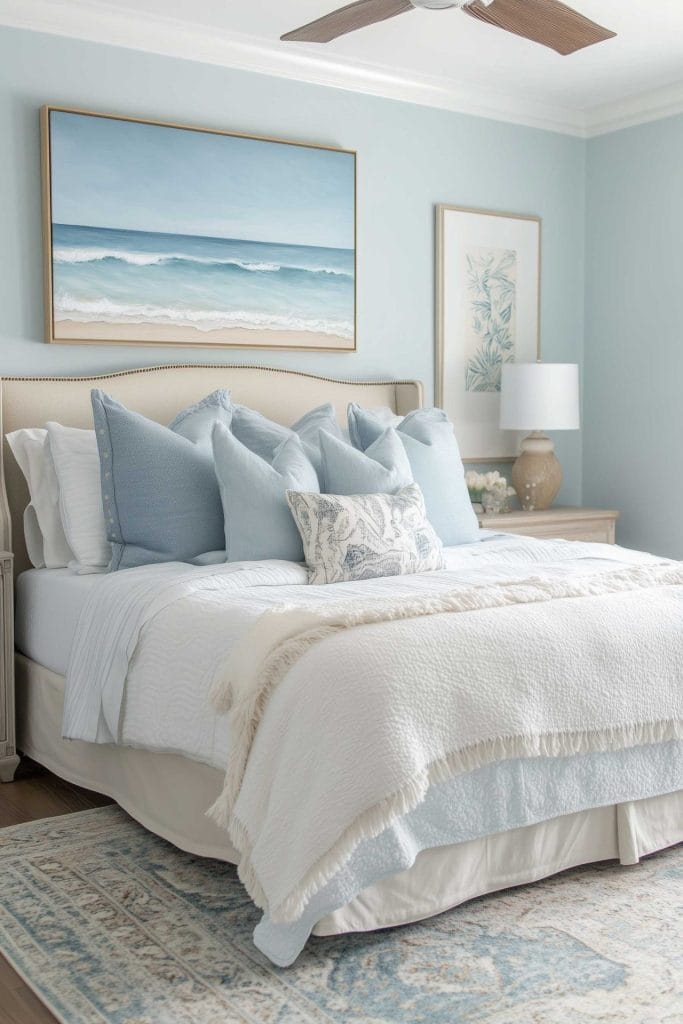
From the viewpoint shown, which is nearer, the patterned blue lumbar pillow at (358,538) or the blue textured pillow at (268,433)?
the patterned blue lumbar pillow at (358,538)

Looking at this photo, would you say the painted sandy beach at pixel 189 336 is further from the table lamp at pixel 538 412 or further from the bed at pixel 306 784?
the table lamp at pixel 538 412

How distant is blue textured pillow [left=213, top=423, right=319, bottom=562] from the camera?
10.7 ft

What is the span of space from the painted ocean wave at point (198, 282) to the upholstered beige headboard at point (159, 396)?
196 millimetres

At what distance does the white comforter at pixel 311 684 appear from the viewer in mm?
2143

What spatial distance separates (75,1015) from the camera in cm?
206

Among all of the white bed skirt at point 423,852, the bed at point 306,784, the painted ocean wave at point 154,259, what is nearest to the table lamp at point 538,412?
the painted ocean wave at point 154,259

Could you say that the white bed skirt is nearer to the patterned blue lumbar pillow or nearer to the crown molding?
the patterned blue lumbar pillow

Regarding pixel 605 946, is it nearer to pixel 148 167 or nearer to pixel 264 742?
pixel 264 742

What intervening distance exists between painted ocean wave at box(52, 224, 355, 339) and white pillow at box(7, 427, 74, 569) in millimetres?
498

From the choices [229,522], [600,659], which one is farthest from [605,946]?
[229,522]

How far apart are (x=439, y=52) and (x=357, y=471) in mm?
1889

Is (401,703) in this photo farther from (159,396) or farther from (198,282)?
(198,282)

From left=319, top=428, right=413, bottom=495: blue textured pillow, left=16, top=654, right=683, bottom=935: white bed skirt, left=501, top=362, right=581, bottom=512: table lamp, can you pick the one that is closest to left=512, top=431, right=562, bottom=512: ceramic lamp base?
left=501, top=362, right=581, bottom=512: table lamp

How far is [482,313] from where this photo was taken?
4.97m
